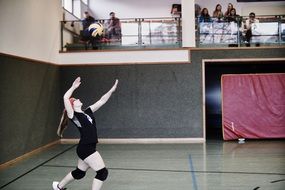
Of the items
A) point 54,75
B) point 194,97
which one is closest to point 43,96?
point 54,75

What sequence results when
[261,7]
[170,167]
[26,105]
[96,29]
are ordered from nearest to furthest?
1. [170,167]
2. [26,105]
3. [96,29]
4. [261,7]

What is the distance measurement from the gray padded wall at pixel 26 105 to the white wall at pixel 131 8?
17.0 ft

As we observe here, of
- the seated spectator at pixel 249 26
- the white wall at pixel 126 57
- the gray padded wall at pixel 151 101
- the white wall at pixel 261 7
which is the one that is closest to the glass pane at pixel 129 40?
the white wall at pixel 126 57

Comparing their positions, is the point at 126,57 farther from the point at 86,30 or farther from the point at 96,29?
the point at 86,30

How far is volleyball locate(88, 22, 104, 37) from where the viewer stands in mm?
10430

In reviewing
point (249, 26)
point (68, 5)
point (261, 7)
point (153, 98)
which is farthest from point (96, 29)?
point (261, 7)

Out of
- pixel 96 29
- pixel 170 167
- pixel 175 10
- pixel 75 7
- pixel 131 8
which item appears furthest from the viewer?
pixel 131 8

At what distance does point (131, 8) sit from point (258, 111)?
7058 millimetres

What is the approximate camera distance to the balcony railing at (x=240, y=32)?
35.6ft

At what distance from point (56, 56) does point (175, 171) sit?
5684 mm

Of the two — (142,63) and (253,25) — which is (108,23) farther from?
(253,25)

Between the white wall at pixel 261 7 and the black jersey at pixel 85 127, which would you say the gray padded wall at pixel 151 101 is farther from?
the black jersey at pixel 85 127

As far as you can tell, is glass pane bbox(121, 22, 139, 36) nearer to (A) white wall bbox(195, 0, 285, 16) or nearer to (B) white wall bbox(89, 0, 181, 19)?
(B) white wall bbox(89, 0, 181, 19)

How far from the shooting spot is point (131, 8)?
15.5m
